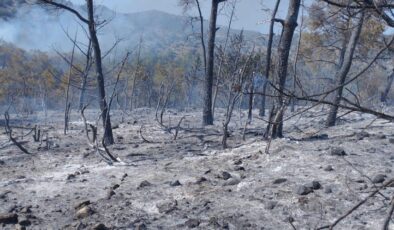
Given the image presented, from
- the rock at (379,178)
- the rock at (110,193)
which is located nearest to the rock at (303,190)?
the rock at (379,178)

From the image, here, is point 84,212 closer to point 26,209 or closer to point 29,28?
point 26,209

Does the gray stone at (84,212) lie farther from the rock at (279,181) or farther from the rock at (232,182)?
the rock at (279,181)

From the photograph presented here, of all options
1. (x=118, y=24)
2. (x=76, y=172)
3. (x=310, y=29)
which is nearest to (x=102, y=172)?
(x=76, y=172)

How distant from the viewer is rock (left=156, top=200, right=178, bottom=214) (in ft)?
15.8

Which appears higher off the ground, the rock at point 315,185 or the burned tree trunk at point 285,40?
the burned tree trunk at point 285,40

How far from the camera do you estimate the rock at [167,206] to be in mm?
4817

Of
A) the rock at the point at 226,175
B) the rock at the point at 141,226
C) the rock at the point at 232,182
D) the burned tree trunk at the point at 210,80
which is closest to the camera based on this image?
the rock at the point at 141,226

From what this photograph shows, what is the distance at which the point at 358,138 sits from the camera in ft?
23.8

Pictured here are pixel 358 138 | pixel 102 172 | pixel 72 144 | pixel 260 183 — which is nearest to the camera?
pixel 260 183

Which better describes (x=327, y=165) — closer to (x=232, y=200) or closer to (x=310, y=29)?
(x=232, y=200)

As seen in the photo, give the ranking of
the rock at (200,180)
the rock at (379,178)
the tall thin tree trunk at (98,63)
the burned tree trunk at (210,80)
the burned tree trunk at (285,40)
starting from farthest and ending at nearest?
1. the burned tree trunk at (210,80)
2. the tall thin tree trunk at (98,63)
3. the burned tree trunk at (285,40)
4. the rock at (200,180)
5. the rock at (379,178)

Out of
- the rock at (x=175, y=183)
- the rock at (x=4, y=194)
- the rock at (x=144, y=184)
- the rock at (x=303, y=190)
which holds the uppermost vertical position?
the rock at (x=303, y=190)

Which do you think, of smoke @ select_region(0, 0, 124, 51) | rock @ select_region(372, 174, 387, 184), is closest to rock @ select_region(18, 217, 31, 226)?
rock @ select_region(372, 174, 387, 184)

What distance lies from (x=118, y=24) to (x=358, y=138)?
389 ft
